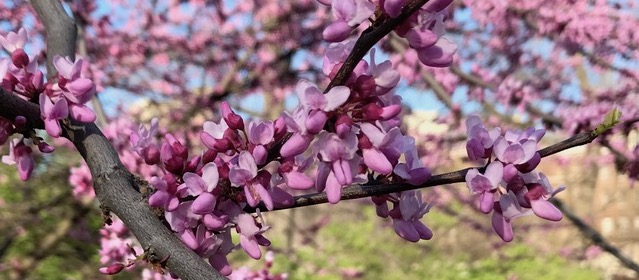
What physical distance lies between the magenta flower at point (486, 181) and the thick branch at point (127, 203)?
46 centimetres

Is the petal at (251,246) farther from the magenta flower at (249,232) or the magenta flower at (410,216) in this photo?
the magenta flower at (410,216)

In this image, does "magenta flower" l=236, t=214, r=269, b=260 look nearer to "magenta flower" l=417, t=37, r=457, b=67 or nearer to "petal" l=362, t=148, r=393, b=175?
"petal" l=362, t=148, r=393, b=175

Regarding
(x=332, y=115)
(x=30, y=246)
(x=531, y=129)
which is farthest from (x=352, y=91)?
(x=30, y=246)

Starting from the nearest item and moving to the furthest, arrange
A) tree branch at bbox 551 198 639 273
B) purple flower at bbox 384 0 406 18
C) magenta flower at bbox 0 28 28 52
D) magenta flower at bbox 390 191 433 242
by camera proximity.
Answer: purple flower at bbox 384 0 406 18
magenta flower at bbox 390 191 433 242
magenta flower at bbox 0 28 28 52
tree branch at bbox 551 198 639 273

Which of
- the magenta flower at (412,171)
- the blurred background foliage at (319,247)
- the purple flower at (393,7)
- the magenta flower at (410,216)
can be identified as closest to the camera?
the purple flower at (393,7)

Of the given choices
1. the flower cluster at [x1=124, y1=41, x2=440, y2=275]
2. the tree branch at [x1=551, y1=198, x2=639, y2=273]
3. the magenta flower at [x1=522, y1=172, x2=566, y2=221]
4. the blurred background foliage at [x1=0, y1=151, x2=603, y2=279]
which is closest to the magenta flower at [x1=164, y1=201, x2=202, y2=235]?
the flower cluster at [x1=124, y1=41, x2=440, y2=275]

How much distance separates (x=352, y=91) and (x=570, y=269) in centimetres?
1089

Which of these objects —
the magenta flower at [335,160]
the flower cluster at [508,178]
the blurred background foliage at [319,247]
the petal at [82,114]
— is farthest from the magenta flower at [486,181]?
the blurred background foliage at [319,247]

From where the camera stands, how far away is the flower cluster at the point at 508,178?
3.54 feet

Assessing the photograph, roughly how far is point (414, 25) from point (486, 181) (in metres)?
0.30

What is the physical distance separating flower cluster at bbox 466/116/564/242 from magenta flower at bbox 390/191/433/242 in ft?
0.37

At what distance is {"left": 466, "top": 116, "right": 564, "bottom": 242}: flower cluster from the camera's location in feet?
3.54

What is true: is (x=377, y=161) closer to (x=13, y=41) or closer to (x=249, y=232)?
(x=249, y=232)

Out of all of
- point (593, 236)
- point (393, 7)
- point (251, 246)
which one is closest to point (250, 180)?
point (251, 246)
